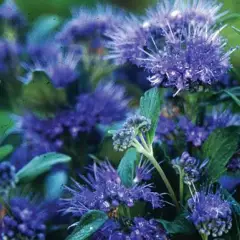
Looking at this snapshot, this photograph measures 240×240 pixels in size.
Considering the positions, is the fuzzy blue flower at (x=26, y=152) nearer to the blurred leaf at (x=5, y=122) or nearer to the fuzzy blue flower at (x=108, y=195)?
the blurred leaf at (x=5, y=122)

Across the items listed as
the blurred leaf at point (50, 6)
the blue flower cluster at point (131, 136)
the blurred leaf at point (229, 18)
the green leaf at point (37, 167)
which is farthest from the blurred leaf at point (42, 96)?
the blurred leaf at point (50, 6)

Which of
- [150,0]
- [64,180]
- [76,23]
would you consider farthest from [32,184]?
[150,0]

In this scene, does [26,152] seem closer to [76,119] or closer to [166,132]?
[76,119]

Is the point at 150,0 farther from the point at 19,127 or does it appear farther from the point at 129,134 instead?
the point at 129,134

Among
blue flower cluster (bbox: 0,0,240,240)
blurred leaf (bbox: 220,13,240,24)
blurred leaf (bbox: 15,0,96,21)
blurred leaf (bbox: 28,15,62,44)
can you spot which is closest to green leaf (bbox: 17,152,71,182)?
blue flower cluster (bbox: 0,0,240,240)

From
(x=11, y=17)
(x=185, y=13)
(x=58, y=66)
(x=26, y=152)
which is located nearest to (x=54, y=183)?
(x=26, y=152)
